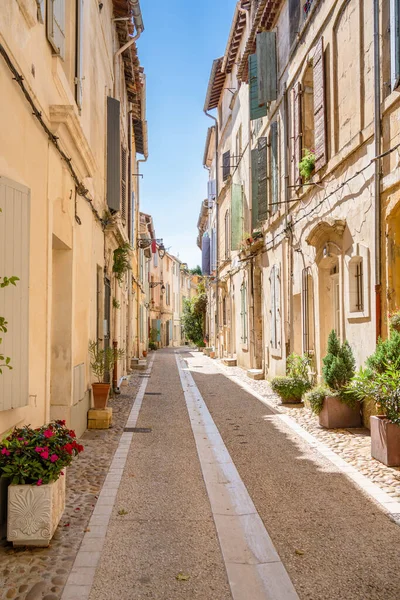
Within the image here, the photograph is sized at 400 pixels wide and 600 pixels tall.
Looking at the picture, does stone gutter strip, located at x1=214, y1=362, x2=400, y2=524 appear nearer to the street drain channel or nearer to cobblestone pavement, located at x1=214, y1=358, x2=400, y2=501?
cobblestone pavement, located at x1=214, y1=358, x2=400, y2=501

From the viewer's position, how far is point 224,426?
8.08m

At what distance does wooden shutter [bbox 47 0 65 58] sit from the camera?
217 inches

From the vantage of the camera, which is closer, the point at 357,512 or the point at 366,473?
the point at 357,512

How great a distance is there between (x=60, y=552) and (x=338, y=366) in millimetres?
4988

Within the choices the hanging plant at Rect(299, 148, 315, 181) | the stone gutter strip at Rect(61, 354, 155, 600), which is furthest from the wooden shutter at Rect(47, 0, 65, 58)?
the hanging plant at Rect(299, 148, 315, 181)

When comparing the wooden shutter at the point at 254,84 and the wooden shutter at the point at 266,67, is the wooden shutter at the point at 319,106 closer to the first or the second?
the wooden shutter at the point at 266,67

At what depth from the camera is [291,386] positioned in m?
9.74

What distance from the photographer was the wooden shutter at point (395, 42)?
638cm

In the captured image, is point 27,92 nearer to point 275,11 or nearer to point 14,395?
point 14,395

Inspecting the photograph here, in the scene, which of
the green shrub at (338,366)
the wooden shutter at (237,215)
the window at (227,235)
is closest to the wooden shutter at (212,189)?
the window at (227,235)

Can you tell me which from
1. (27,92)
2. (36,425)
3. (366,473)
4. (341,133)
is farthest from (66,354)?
(341,133)

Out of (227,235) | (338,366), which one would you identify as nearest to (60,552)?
(338,366)

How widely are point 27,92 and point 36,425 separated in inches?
114

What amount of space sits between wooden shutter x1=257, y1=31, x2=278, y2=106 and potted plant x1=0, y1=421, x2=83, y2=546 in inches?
420
